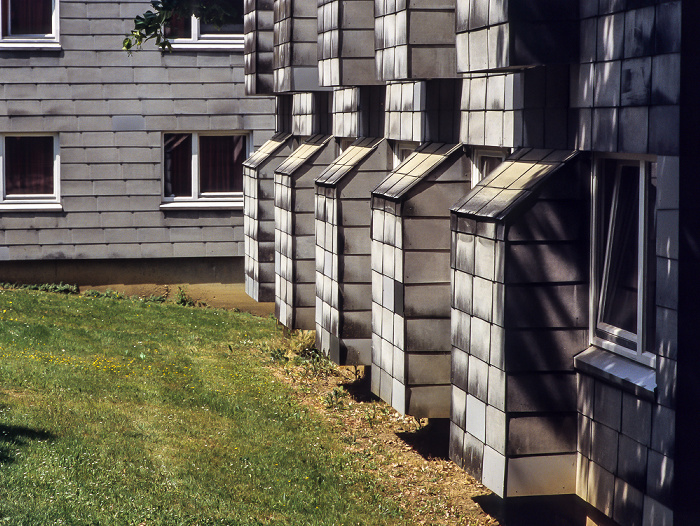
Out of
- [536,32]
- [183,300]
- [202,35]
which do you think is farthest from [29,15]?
[536,32]

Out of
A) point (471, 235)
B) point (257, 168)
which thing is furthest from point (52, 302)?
point (471, 235)

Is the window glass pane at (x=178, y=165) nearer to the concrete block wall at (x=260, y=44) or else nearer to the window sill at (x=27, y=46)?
the window sill at (x=27, y=46)

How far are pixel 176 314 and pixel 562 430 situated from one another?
1210 centimetres

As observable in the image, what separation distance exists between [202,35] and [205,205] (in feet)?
10.9

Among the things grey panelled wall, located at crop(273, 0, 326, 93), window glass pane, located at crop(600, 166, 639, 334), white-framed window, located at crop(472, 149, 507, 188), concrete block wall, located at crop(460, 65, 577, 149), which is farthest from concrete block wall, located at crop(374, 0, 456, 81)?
grey panelled wall, located at crop(273, 0, 326, 93)

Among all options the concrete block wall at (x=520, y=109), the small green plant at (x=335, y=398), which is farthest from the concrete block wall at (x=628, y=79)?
the small green plant at (x=335, y=398)

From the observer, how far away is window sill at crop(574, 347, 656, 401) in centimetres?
557

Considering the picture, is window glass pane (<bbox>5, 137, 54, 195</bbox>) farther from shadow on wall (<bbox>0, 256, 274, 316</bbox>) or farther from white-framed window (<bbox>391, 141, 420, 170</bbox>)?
white-framed window (<bbox>391, 141, 420, 170</bbox>)

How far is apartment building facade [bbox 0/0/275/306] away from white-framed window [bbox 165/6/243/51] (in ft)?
0.09

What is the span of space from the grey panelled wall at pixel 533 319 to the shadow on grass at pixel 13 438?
437 centimetres

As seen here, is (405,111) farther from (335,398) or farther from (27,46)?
(27,46)

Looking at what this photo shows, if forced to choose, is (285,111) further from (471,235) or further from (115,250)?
(471,235)

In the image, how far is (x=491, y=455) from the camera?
653 centimetres

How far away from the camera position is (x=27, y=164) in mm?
18906
